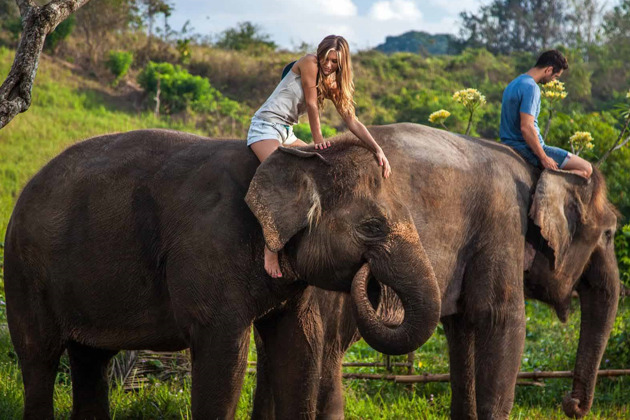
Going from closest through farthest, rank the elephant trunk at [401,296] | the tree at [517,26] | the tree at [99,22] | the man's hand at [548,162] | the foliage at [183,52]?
the elephant trunk at [401,296] → the man's hand at [548,162] → the tree at [99,22] → the foliage at [183,52] → the tree at [517,26]

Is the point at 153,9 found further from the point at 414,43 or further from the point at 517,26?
the point at 414,43

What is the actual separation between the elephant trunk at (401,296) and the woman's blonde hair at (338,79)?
2.61 feet

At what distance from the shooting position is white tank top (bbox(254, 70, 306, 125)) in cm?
467

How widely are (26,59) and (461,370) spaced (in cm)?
324

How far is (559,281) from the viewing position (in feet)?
19.0

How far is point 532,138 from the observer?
5727mm

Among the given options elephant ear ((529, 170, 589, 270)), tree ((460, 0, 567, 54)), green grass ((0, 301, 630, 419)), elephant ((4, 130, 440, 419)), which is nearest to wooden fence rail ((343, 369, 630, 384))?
green grass ((0, 301, 630, 419))

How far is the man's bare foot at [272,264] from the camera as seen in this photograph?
424cm

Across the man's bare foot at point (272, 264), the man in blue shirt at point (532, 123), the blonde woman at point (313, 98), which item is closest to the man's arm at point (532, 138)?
the man in blue shirt at point (532, 123)

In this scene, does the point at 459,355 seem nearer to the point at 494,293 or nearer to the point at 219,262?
the point at 494,293

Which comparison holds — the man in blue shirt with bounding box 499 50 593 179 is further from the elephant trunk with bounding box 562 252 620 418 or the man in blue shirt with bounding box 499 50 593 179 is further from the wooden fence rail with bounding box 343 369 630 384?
the wooden fence rail with bounding box 343 369 630 384

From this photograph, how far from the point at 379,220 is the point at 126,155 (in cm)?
148

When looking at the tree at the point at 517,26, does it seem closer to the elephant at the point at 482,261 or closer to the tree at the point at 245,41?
the tree at the point at 245,41

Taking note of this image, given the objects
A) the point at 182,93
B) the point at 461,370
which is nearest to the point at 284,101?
the point at 461,370
